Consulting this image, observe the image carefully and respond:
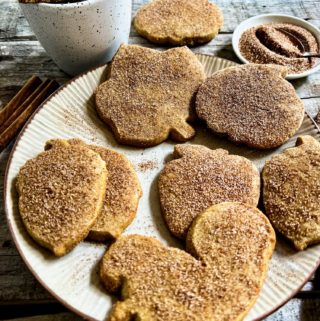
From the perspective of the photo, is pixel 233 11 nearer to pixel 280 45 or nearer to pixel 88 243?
pixel 280 45

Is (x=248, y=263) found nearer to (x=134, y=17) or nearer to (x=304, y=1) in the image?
(x=134, y=17)

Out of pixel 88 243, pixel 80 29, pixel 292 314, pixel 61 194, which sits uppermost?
pixel 80 29

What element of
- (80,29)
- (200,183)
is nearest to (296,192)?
(200,183)

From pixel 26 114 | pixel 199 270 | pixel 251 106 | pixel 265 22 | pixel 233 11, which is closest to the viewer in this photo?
pixel 199 270

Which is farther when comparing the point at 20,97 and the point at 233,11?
the point at 233,11

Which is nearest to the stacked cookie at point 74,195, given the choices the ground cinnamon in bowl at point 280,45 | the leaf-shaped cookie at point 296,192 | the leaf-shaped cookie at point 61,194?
the leaf-shaped cookie at point 61,194

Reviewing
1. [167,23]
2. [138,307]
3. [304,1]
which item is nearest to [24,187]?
[138,307]

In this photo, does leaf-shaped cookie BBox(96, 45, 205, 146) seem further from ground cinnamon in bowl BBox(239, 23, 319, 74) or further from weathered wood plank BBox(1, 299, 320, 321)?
weathered wood plank BBox(1, 299, 320, 321)
